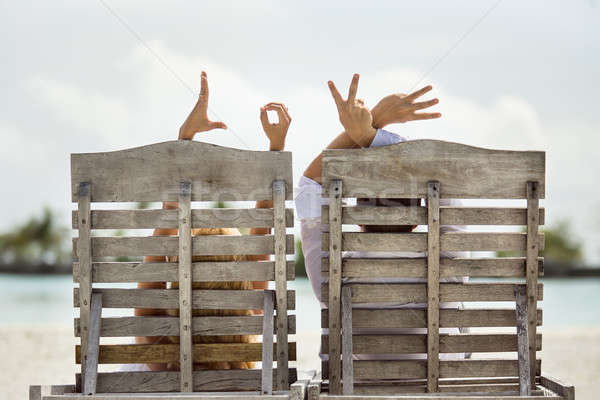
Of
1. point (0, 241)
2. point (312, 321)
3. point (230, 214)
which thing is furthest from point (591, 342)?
point (0, 241)

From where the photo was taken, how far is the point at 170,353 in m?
3.49

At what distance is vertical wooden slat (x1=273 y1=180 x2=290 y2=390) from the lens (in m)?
3.37

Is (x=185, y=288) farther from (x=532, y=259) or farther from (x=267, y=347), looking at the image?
(x=532, y=259)

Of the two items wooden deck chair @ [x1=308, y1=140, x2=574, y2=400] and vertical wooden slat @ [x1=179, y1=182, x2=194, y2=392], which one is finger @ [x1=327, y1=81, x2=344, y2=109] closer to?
wooden deck chair @ [x1=308, y1=140, x2=574, y2=400]

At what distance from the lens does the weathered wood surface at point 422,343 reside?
3.48m

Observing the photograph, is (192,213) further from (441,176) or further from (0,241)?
(0,241)

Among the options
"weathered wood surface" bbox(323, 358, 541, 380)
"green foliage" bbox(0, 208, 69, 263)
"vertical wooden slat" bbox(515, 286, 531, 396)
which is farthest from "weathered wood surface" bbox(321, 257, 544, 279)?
"green foliage" bbox(0, 208, 69, 263)

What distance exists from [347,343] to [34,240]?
47313mm

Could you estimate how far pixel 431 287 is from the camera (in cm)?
341

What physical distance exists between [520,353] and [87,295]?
1972 mm

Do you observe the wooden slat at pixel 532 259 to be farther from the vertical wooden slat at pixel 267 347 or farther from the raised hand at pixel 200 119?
the raised hand at pixel 200 119

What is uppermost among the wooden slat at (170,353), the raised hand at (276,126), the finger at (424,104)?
the finger at (424,104)

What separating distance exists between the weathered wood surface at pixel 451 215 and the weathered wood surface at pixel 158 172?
39 cm

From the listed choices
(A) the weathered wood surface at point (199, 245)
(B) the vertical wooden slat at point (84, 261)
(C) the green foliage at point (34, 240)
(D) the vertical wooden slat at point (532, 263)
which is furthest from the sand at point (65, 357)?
(C) the green foliage at point (34, 240)
